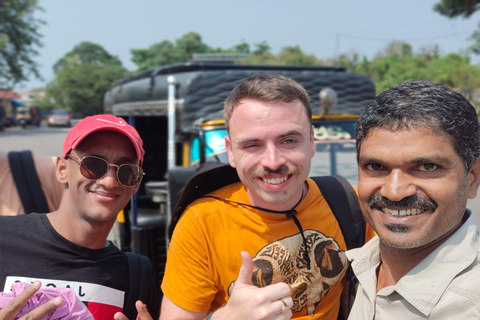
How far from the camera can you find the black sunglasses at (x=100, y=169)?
5.65 ft

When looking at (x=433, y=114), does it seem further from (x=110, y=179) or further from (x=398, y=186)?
(x=110, y=179)

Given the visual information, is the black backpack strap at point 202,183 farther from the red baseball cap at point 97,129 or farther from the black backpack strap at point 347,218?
the black backpack strap at point 347,218

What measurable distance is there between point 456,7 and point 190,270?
54.1ft

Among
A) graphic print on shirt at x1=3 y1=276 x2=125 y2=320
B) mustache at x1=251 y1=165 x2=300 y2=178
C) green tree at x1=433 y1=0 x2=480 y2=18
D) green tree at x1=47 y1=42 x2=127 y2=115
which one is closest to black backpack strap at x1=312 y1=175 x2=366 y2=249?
mustache at x1=251 y1=165 x2=300 y2=178

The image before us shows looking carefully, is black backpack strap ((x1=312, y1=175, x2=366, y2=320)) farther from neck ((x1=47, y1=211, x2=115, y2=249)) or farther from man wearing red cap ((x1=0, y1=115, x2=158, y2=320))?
neck ((x1=47, y1=211, x2=115, y2=249))

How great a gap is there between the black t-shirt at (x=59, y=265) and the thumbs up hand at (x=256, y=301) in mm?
604

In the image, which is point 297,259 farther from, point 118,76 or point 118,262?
point 118,76

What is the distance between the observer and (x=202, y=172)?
5.88 feet

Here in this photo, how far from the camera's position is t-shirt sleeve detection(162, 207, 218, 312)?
1579 millimetres

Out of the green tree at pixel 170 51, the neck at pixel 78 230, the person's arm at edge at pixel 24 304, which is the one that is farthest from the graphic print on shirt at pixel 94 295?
the green tree at pixel 170 51

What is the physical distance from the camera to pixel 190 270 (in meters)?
1.60

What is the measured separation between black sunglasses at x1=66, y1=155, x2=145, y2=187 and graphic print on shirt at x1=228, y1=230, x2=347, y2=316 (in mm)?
609

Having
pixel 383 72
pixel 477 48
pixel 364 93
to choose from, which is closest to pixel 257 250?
pixel 364 93

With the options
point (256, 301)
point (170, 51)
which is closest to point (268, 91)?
point (256, 301)
